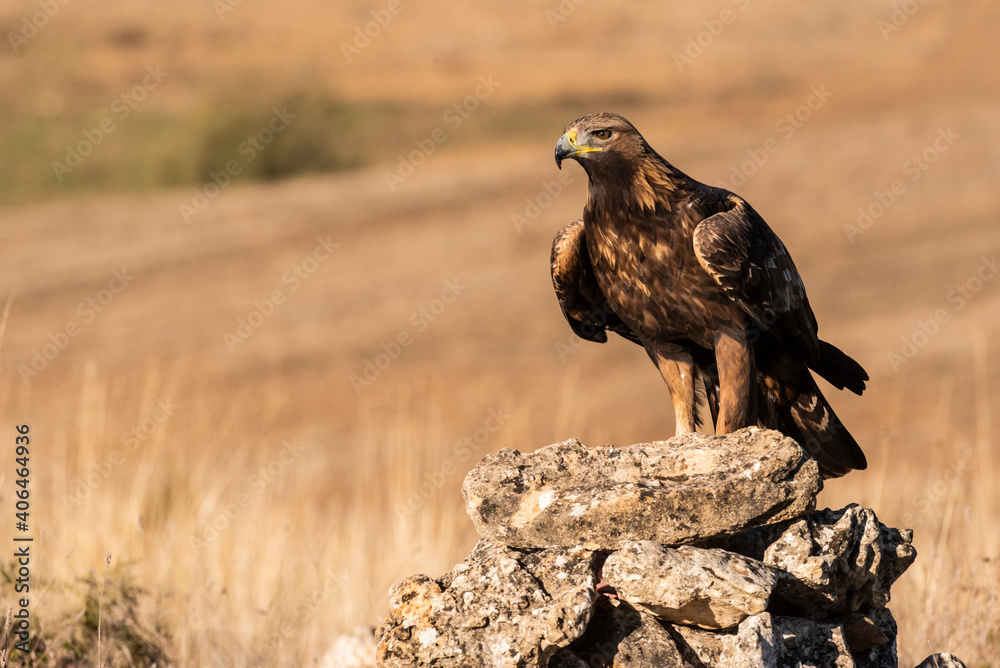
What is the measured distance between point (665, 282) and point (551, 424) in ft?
32.9

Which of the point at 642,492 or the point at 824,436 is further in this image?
the point at 824,436

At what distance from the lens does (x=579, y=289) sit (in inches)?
→ 215
